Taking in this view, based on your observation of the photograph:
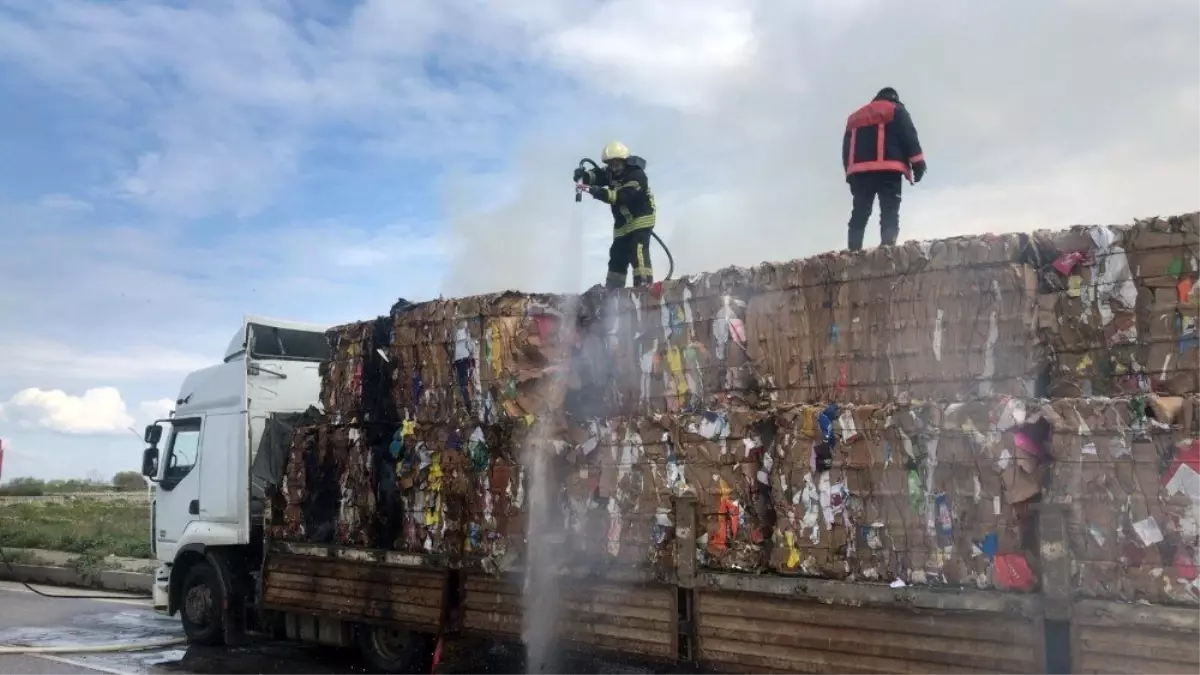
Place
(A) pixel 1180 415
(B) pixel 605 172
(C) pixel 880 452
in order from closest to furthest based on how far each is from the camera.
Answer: (A) pixel 1180 415, (C) pixel 880 452, (B) pixel 605 172

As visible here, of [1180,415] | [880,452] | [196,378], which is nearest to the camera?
[1180,415]

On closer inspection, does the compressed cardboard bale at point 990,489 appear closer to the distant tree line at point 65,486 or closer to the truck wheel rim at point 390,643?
the truck wheel rim at point 390,643

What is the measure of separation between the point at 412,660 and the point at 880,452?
15.0 ft

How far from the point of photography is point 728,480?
18.1ft

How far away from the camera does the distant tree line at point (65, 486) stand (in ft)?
141

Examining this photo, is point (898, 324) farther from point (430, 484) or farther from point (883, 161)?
point (430, 484)

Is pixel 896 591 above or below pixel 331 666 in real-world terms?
above

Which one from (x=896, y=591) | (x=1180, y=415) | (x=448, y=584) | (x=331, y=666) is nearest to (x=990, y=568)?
(x=896, y=591)

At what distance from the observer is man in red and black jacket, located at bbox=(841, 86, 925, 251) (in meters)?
6.71

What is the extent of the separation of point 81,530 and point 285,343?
13.2 meters

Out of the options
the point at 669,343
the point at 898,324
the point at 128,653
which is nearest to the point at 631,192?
the point at 669,343

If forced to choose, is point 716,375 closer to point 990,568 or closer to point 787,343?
point 787,343

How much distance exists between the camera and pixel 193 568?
954 centimetres

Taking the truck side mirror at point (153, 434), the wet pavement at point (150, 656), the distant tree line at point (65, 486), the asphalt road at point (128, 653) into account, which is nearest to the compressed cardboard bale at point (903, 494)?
the wet pavement at point (150, 656)
